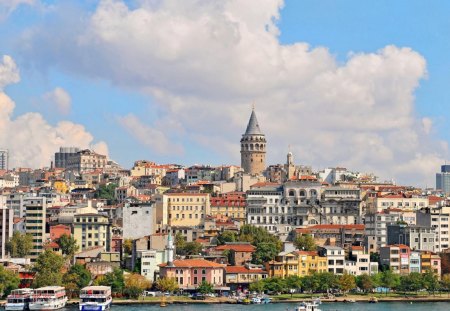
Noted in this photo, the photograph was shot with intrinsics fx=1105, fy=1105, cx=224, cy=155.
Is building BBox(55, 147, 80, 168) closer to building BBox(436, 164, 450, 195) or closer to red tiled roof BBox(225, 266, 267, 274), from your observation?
building BBox(436, 164, 450, 195)

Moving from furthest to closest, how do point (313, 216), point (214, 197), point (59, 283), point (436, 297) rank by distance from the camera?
point (214, 197), point (313, 216), point (436, 297), point (59, 283)

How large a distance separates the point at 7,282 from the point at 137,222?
538 inches

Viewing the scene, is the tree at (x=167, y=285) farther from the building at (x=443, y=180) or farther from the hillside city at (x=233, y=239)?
the building at (x=443, y=180)

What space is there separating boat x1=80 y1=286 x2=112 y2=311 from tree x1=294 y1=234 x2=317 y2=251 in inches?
561

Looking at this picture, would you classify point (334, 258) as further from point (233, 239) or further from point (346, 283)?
point (233, 239)

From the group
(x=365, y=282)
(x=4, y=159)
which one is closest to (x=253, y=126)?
(x=365, y=282)

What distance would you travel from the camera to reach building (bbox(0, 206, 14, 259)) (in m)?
53.5

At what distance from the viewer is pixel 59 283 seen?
46.6 meters

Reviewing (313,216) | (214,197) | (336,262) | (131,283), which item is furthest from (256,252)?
(214,197)

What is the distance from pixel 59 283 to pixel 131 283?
3.03 metres

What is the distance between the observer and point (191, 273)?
161 ft

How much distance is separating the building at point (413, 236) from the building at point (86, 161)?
54289 mm

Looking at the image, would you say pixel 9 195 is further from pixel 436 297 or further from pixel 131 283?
pixel 436 297

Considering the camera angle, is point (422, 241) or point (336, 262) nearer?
point (336, 262)
